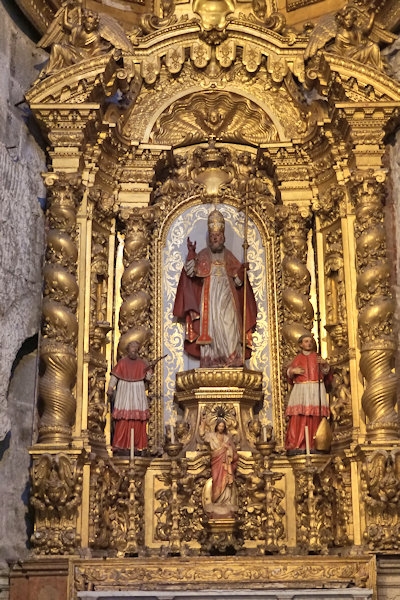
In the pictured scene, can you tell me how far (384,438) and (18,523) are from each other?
3736 millimetres

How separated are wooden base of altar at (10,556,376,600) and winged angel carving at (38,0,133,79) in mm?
5293

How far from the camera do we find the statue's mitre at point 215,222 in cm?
1189

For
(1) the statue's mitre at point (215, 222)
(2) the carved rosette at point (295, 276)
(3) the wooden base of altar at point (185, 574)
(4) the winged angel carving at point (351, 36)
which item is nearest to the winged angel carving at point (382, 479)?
(3) the wooden base of altar at point (185, 574)

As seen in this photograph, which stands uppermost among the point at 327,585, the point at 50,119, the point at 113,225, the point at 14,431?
the point at 50,119

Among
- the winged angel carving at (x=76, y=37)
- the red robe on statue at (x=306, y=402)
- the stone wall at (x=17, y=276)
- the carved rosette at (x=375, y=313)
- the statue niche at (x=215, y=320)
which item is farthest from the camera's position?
the winged angel carving at (x=76, y=37)

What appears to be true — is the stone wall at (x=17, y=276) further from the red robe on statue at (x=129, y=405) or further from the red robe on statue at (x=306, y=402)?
the red robe on statue at (x=306, y=402)

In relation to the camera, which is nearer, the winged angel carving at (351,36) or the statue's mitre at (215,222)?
the winged angel carving at (351,36)

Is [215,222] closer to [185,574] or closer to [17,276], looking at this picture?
[17,276]

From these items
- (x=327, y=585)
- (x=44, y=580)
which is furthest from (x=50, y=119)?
(x=327, y=585)

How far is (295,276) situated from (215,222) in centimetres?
111

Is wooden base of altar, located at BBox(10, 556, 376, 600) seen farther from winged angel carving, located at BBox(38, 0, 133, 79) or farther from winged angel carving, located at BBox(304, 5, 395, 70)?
winged angel carving, located at BBox(304, 5, 395, 70)

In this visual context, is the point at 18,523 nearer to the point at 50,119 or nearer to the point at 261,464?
the point at 261,464

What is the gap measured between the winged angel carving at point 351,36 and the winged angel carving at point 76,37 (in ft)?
7.36

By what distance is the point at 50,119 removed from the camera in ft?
36.7
